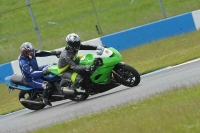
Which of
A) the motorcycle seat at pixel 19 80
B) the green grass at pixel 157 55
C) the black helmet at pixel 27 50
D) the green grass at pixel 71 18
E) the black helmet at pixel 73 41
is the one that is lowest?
the green grass at pixel 71 18

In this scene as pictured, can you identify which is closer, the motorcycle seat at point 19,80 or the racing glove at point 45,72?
the racing glove at point 45,72

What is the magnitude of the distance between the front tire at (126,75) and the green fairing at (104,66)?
15 centimetres

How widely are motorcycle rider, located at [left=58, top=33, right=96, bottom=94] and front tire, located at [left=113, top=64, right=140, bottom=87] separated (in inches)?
21.1

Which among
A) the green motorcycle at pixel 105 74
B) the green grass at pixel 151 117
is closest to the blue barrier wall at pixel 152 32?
the green motorcycle at pixel 105 74

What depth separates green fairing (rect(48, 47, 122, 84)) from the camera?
12663mm

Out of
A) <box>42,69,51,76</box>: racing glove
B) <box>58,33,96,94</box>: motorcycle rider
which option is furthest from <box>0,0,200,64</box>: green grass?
<box>58,33,96,94</box>: motorcycle rider

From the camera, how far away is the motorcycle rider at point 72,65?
12951mm

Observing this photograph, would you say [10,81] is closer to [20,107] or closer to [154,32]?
[20,107]

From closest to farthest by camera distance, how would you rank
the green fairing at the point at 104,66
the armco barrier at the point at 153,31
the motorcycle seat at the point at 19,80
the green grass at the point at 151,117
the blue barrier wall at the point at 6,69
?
the green grass at the point at 151,117 → the green fairing at the point at 104,66 → the motorcycle seat at the point at 19,80 → the blue barrier wall at the point at 6,69 → the armco barrier at the point at 153,31

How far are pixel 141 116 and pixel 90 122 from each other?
138cm

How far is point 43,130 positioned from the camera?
9.84m

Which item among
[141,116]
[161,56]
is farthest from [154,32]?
[141,116]

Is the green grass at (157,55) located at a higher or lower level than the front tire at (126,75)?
lower

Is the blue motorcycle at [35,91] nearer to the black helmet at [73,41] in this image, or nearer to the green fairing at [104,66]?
the green fairing at [104,66]
